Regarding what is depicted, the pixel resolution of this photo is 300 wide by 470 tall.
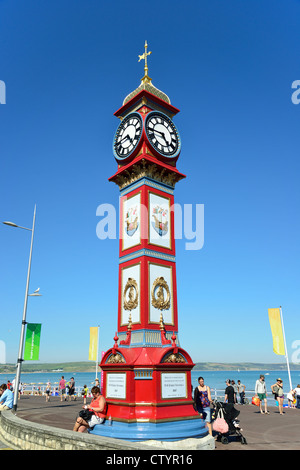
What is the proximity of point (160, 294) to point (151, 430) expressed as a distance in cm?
575

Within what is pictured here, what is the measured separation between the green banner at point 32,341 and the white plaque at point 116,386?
274 inches

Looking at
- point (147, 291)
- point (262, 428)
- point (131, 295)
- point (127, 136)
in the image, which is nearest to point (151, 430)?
point (147, 291)

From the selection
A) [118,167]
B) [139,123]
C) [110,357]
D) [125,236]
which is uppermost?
[139,123]

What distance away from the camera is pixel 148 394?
13820mm

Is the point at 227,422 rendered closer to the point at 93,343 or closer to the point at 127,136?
the point at 127,136

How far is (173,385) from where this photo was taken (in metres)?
14.4

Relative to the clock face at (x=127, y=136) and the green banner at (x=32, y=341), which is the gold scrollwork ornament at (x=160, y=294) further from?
the green banner at (x=32, y=341)

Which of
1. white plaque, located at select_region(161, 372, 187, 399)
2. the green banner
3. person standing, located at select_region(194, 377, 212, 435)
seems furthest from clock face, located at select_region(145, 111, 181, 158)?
the green banner

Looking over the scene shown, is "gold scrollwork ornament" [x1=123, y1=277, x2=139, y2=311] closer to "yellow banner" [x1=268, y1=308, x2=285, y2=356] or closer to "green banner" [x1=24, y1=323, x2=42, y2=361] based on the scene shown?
"green banner" [x1=24, y1=323, x2=42, y2=361]

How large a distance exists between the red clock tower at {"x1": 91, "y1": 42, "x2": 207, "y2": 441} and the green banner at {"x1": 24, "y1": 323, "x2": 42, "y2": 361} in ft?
21.3

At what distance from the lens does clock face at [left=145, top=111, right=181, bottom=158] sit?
18494mm

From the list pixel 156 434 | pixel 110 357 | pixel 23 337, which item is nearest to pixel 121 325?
pixel 110 357
